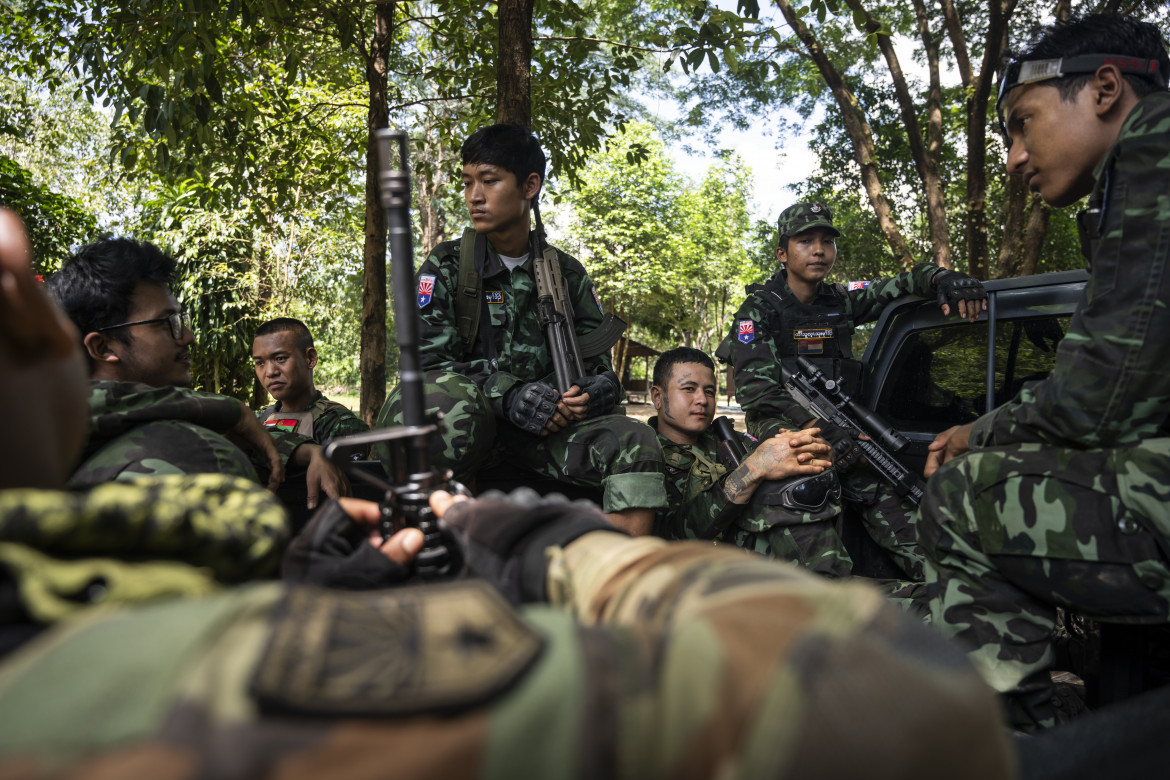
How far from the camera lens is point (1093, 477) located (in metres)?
1.60

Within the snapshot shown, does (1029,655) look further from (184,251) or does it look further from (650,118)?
(650,118)

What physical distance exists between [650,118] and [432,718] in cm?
3307

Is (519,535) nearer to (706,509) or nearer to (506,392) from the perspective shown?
(506,392)

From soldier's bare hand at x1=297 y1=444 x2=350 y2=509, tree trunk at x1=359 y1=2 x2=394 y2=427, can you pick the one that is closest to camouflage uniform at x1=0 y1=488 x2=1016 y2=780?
soldier's bare hand at x1=297 y1=444 x2=350 y2=509

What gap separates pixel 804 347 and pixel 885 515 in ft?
3.68

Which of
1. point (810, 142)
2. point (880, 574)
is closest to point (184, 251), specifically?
point (810, 142)

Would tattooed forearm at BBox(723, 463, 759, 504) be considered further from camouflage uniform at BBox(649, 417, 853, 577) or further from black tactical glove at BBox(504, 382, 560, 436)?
black tactical glove at BBox(504, 382, 560, 436)

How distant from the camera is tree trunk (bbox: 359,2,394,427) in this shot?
632cm

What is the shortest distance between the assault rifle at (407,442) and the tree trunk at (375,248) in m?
5.16

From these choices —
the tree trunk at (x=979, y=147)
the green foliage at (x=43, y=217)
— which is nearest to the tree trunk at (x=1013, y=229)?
the tree trunk at (x=979, y=147)

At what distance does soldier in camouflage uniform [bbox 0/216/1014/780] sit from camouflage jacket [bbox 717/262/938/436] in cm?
338

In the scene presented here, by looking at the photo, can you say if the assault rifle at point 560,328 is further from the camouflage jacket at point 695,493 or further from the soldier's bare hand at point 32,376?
the soldier's bare hand at point 32,376

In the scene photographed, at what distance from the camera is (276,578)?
45.1 inches

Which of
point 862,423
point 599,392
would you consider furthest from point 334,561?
point 862,423
